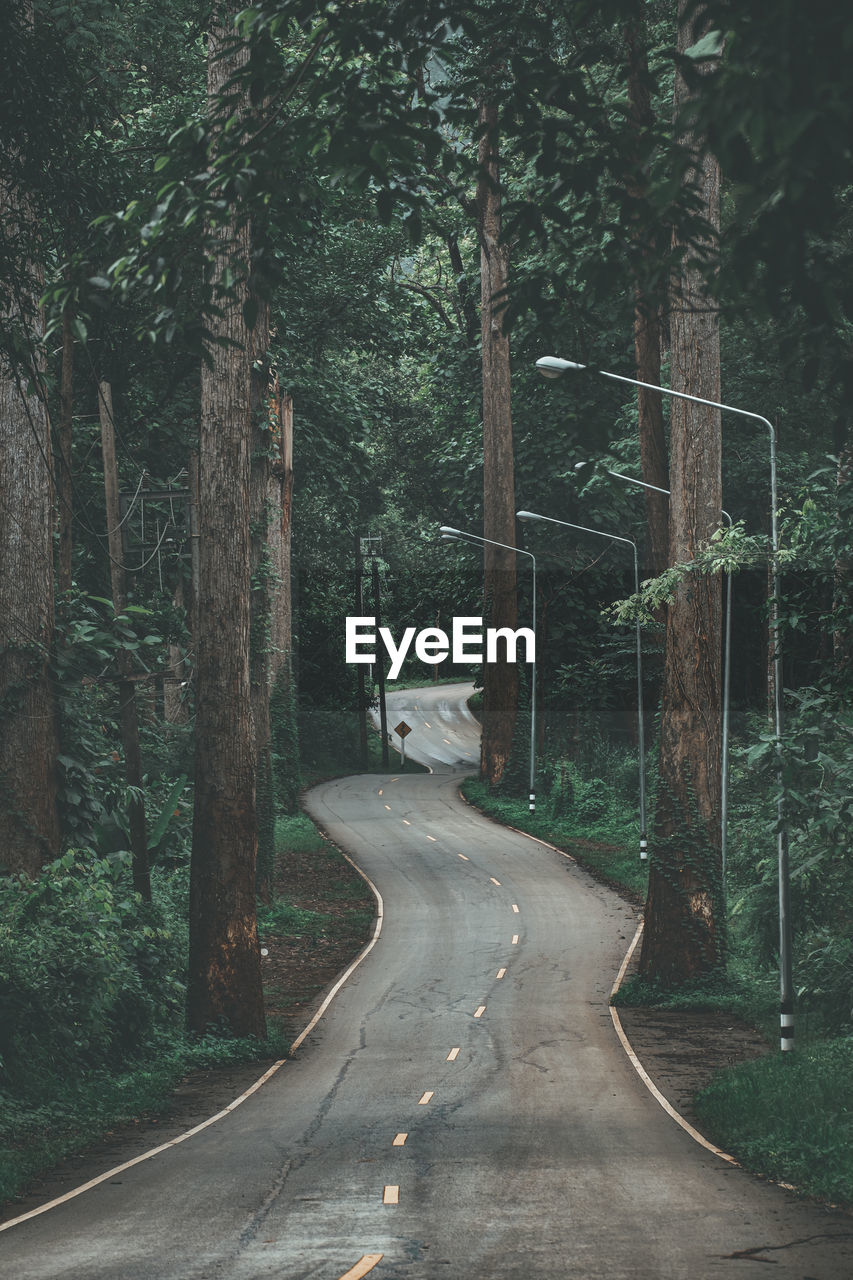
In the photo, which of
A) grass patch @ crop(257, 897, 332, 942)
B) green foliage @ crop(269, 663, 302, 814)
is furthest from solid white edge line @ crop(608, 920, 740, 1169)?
green foliage @ crop(269, 663, 302, 814)

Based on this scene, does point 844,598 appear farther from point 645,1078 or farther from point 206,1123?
point 206,1123

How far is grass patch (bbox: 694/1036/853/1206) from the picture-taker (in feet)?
40.8

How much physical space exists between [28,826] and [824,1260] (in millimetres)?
10849

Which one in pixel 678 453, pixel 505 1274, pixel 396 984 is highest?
pixel 678 453

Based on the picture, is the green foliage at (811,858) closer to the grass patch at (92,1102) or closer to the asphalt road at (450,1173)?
the asphalt road at (450,1173)

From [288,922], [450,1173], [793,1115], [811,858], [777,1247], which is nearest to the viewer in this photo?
[777,1247]

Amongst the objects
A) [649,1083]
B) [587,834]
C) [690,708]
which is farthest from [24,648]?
[587,834]

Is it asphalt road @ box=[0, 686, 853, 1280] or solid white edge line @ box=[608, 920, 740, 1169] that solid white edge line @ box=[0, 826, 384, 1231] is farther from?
solid white edge line @ box=[608, 920, 740, 1169]

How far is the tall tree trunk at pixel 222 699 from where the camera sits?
60.8ft

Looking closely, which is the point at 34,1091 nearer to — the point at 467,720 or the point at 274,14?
the point at 274,14

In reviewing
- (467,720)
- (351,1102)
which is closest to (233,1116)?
(351,1102)

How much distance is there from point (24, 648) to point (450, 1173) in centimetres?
840

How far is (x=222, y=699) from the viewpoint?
18516 millimetres

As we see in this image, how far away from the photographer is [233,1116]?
52.1ft
